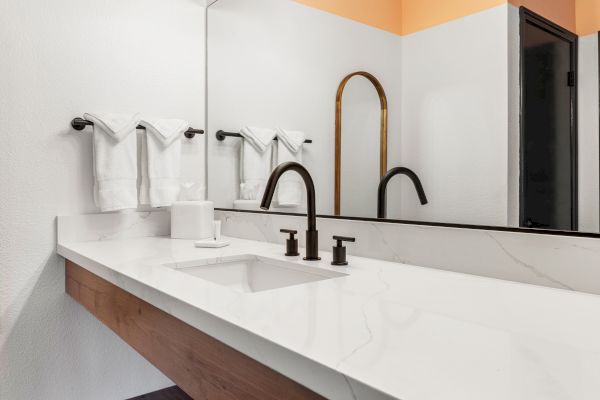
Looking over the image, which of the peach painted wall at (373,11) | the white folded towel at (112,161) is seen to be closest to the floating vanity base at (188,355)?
the white folded towel at (112,161)

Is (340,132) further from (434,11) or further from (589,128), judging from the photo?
(589,128)

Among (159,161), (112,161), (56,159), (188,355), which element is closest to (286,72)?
(159,161)

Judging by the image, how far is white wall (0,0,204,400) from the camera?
152 centimetres

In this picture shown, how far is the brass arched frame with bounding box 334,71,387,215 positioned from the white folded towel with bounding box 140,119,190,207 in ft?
2.44

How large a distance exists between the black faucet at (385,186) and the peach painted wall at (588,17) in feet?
1.49

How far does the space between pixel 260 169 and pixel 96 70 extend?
0.73 m

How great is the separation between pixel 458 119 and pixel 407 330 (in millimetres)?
576

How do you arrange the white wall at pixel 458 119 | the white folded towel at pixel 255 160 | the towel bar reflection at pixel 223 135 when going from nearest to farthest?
the white wall at pixel 458 119, the white folded towel at pixel 255 160, the towel bar reflection at pixel 223 135

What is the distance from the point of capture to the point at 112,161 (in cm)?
161

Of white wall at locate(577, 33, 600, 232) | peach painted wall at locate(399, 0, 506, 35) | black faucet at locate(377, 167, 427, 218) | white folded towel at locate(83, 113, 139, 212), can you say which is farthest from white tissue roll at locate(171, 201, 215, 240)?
white wall at locate(577, 33, 600, 232)

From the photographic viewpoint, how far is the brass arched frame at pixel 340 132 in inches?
46.5

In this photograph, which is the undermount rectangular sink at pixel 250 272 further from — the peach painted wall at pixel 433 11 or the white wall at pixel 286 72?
the peach painted wall at pixel 433 11

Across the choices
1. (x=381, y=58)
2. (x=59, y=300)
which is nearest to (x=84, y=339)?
(x=59, y=300)

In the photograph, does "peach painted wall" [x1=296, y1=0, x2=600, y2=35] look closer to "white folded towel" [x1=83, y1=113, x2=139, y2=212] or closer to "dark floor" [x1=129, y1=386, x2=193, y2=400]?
"white folded towel" [x1=83, y1=113, x2=139, y2=212]
